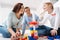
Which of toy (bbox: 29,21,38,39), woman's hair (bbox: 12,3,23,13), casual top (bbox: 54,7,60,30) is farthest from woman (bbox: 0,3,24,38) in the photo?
casual top (bbox: 54,7,60,30)

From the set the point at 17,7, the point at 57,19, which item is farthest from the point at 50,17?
the point at 17,7

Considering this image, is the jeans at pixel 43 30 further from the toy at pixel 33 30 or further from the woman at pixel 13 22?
the woman at pixel 13 22

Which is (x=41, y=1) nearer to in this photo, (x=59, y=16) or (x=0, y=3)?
(x=59, y=16)

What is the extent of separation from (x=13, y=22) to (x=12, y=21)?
15mm

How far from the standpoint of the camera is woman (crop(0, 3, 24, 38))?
1282 mm

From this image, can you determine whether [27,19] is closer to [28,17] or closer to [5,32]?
[28,17]

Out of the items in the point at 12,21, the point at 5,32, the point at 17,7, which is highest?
the point at 17,7

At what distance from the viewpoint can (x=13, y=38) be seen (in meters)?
1.30

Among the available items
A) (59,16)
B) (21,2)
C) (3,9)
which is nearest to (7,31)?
(3,9)

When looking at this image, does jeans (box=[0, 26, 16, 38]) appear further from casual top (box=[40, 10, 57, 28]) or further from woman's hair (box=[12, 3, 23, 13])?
casual top (box=[40, 10, 57, 28])

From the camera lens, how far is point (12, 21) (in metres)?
1.31

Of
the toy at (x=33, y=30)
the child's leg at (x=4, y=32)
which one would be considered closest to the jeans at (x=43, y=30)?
the toy at (x=33, y=30)

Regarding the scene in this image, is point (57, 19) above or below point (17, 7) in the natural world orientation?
below

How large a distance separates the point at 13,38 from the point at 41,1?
50 centimetres
